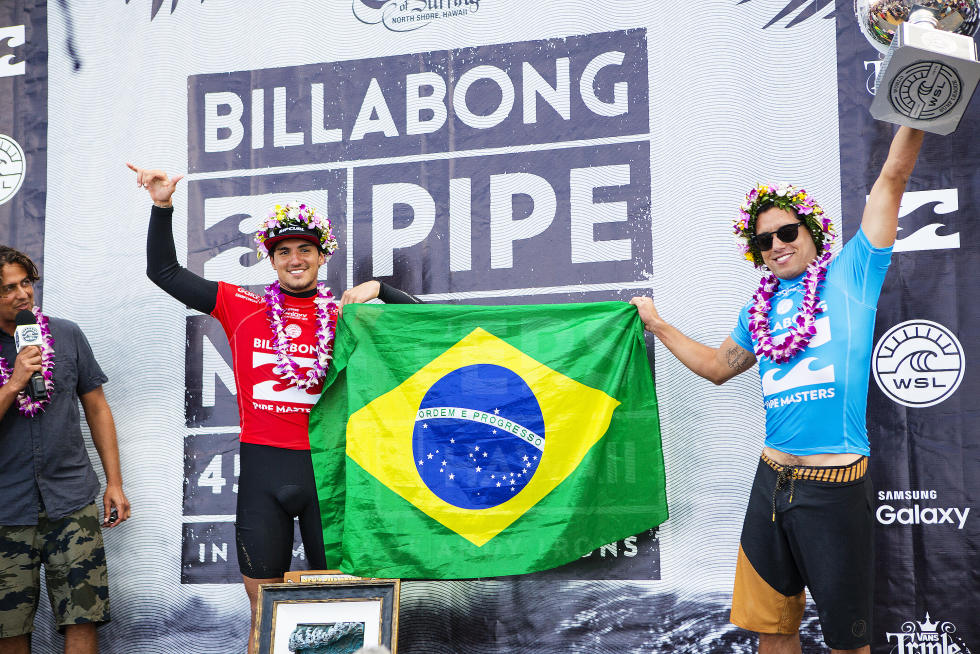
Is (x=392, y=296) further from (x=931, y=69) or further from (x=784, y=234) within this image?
(x=931, y=69)

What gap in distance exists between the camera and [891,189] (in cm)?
285

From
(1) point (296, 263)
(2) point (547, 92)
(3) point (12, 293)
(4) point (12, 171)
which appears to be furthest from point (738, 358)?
(4) point (12, 171)

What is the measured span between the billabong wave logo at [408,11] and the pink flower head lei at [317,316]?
3.65 ft

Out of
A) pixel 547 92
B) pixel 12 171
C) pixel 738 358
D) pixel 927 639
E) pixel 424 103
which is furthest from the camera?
pixel 12 171

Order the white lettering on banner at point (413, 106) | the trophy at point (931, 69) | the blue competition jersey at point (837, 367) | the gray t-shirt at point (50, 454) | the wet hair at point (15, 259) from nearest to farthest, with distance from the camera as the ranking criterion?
1. the trophy at point (931, 69)
2. the blue competition jersey at point (837, 367)
3. the gray t-shirt at point (50, 454)
4. the wet hair at point (15, 259)
5. the white lettering on banner at point (413, 106)

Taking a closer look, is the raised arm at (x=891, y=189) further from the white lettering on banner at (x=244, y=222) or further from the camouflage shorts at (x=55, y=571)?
the camouflage shorts at (x=55, y=571)

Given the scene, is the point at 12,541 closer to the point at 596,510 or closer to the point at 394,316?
the point at 394,316

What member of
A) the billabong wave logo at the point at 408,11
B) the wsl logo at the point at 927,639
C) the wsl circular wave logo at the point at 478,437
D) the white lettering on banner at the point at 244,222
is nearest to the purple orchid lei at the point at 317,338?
the wsl circular wave logo at the point at 478,437

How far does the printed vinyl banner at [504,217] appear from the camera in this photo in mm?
3680

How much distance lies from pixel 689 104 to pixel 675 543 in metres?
1.84

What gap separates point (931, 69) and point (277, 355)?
242 centimetres

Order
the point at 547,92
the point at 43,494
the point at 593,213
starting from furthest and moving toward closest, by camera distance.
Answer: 1. the point at 547,92
2. the point at 593,213
3. the point at 43,494

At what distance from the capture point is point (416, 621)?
3.97 metres

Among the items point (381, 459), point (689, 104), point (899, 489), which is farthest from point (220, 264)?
point (899, 489)
